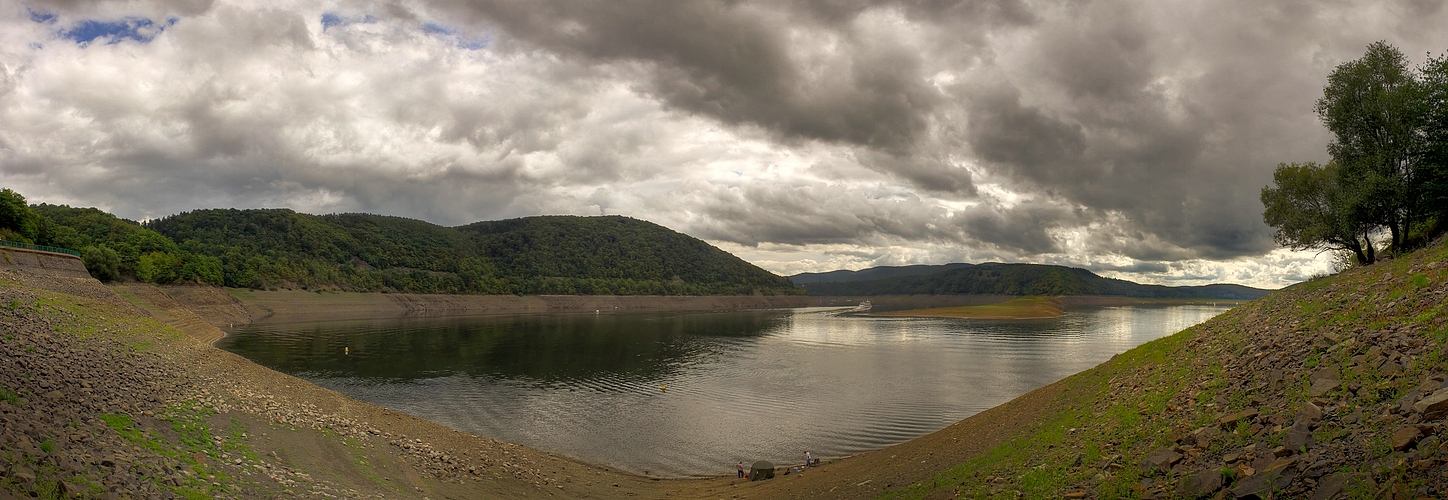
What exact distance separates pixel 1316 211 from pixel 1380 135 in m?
5.82

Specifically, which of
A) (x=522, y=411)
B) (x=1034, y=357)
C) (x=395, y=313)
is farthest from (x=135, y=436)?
(x=395, y=313)

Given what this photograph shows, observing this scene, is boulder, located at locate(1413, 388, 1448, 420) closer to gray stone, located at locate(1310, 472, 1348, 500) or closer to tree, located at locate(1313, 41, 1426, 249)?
gray stone, located at locate(1310, 472, 1348, 500)

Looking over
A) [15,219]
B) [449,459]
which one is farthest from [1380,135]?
[15,219]

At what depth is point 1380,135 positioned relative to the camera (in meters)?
28.9

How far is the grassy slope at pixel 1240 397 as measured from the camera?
9.98 m

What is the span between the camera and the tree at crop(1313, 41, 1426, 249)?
90.6ft

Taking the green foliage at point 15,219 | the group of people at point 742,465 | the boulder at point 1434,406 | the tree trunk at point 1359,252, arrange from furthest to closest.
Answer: the green foliage at point 15,219 → the tree trunk at point 1359,252 → the group of people at point 742,465 → the boulder at point 1434,406

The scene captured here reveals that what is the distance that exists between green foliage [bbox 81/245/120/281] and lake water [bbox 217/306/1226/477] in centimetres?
1877

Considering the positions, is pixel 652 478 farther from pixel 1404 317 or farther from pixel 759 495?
pixel 1404 317

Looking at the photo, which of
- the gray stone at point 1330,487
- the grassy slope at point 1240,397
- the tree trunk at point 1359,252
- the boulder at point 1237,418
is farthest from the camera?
the tree trunk at point 1359,252

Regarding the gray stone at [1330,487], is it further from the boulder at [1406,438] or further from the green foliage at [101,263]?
the green foliage at [101,263]

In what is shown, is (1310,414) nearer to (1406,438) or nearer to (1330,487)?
(1406,438)

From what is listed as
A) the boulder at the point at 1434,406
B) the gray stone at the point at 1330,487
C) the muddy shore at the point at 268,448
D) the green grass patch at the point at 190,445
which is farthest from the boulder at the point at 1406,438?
the green grass patch at the point at 190,445

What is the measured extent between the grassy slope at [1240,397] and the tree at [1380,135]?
1238cm
